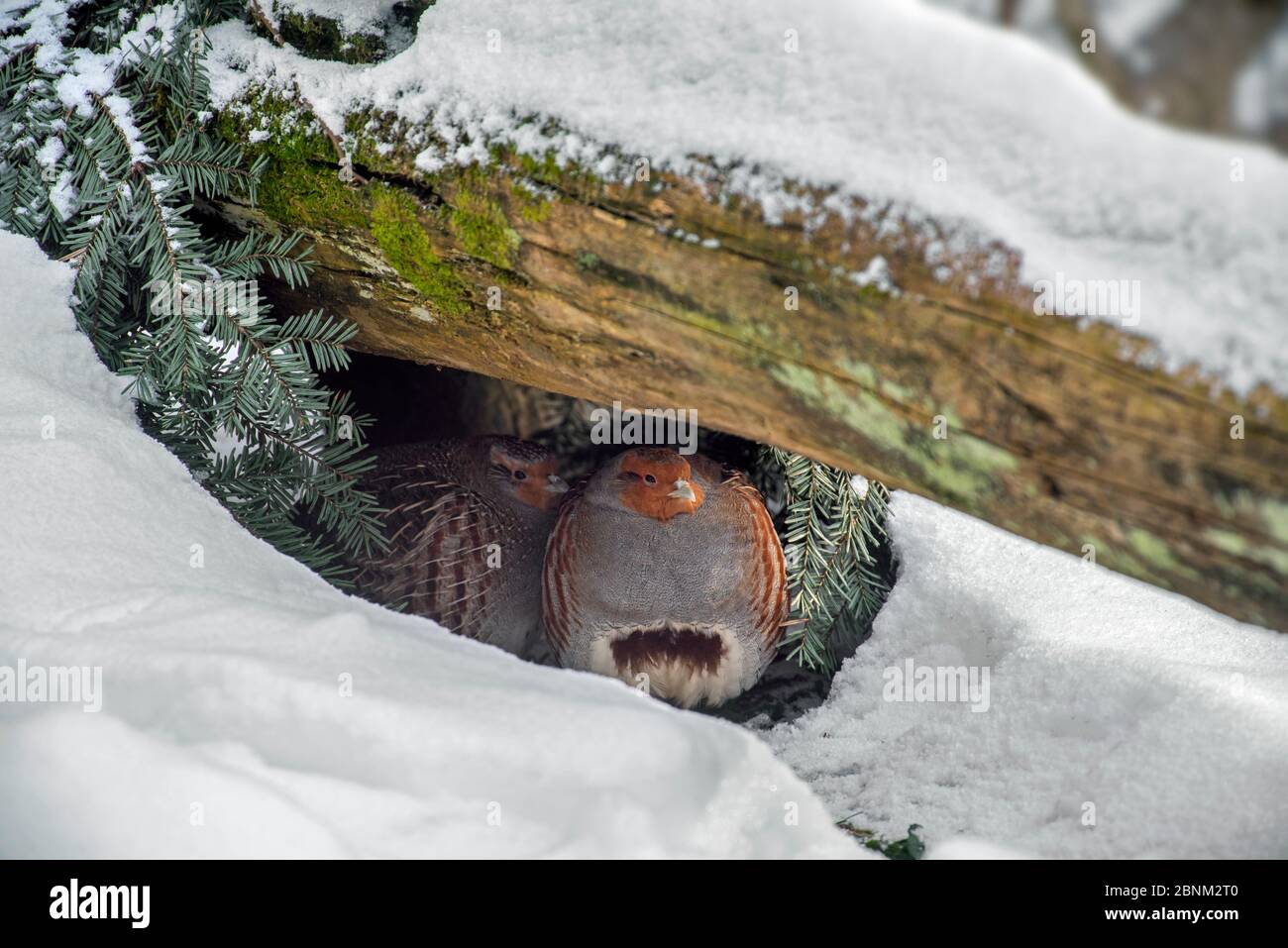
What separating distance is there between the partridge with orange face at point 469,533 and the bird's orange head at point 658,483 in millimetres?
403

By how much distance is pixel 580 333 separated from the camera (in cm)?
181

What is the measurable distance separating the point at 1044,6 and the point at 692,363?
76cm

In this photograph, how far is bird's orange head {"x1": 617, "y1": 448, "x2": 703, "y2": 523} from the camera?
8.04 ft

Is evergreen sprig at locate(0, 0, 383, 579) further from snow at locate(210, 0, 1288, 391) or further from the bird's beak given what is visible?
the bird's beak

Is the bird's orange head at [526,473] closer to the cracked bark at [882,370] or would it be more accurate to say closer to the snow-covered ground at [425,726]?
the cracked bark at [882,370]

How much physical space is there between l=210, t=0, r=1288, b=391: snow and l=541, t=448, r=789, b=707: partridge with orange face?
1031mm

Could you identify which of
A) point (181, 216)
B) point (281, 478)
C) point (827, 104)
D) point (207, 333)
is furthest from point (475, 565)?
point (827, 104)

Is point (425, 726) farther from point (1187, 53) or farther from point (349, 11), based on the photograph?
point (349, 11)

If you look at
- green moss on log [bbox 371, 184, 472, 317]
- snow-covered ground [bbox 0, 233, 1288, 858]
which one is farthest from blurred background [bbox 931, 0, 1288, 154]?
green moss on log [bbox 371, 184, 472, 317]

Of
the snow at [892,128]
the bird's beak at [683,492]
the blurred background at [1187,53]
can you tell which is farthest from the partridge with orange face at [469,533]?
the blurred background at [1187,53]

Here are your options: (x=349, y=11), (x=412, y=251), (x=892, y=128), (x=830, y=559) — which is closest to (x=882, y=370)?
(x=892, y=128)

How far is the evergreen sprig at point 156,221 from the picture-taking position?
1.92 metres

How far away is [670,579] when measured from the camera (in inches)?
100
